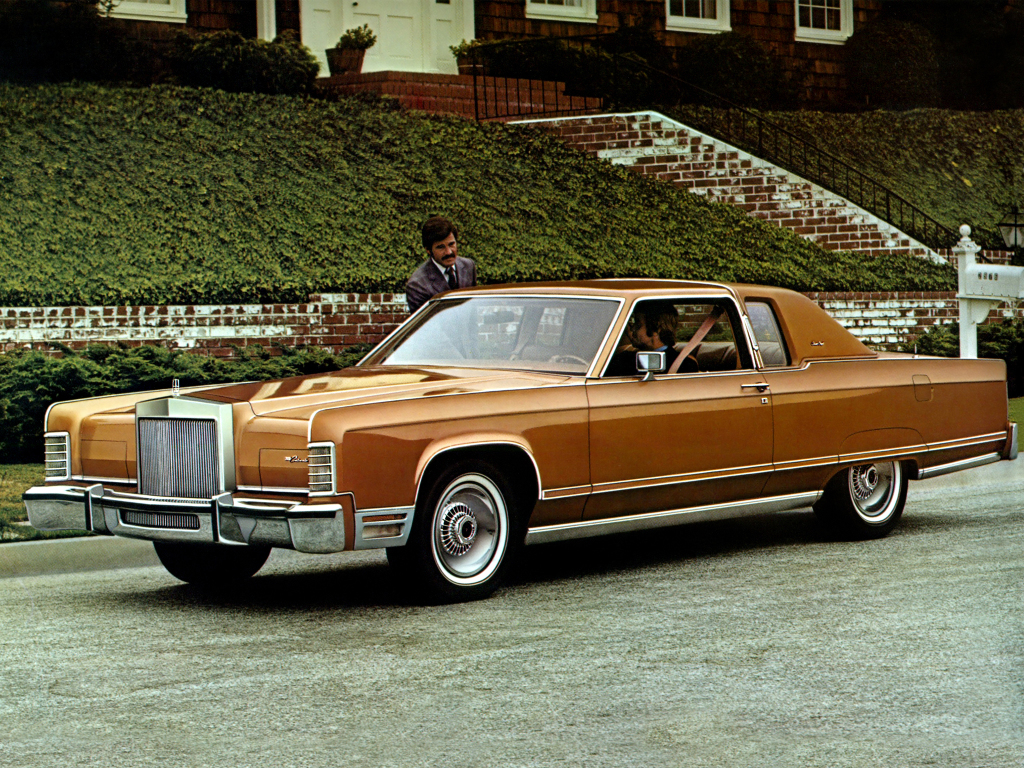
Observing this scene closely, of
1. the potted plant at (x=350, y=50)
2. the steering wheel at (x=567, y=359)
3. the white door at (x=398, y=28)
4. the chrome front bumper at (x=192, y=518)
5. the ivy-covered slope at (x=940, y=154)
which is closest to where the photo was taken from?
the chrome front bumper at (x=192, y=518)

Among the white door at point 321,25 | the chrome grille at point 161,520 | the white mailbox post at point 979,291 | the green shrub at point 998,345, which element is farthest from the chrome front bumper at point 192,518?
the white door at point 321,25

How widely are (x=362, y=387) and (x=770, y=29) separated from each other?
893 inches

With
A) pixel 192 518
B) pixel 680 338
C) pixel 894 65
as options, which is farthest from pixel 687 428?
pixel 894 65

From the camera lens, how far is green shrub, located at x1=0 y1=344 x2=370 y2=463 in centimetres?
1144

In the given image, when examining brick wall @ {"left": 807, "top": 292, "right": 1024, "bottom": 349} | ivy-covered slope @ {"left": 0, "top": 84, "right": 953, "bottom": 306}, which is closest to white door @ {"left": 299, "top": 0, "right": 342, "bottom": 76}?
ivy-covered slope @ {"left": 0, "top": 84, "right": 953, "bottom": 306}

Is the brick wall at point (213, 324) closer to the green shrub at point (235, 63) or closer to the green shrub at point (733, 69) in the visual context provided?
the green shrub at point (235, 63)

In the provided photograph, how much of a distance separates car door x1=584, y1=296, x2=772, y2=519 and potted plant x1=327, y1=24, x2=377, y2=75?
1508 cm

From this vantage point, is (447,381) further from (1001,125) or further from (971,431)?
(1001,125)

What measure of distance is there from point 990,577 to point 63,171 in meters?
13.9

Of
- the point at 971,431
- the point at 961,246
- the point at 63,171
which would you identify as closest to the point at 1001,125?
the point at 961,246

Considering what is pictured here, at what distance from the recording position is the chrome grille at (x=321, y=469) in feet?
20.3

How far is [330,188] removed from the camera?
19.0 m

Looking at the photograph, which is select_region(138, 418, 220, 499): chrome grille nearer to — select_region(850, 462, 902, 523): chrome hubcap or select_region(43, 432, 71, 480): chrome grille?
select_region(43, 432, 71, 480): chrome grille

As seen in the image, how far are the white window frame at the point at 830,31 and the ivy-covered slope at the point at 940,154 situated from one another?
2195 mm
